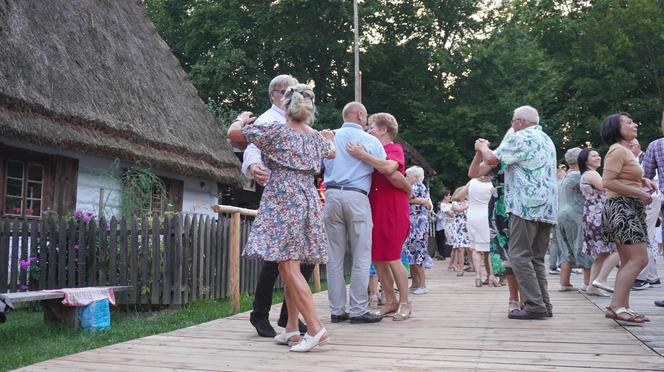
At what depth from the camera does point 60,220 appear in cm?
773

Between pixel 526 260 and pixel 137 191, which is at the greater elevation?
pixel 137 191

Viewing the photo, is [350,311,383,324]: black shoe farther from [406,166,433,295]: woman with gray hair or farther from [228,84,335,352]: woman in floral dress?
[406,166,433,295]: woman with gray hair

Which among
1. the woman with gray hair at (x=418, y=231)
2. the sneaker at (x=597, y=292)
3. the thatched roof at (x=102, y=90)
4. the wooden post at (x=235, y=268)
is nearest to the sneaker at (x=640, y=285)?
the sneaker at (x=597, y=292)

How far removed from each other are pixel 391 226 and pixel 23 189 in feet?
19.9

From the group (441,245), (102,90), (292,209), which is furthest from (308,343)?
(441,245)

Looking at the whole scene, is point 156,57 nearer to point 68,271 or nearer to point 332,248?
point 68,271

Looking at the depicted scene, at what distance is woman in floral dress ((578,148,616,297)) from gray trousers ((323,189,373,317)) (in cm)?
304

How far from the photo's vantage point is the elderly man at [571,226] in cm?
793

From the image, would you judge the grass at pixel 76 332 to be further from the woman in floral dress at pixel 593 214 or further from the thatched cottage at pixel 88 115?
the woman in floral dress at pixel 593 214

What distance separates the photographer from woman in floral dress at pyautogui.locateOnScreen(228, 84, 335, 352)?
4.35 meters

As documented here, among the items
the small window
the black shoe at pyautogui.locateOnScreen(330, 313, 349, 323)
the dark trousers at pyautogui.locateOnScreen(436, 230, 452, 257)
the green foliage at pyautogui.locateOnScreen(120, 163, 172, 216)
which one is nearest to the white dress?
the black shoe at pyautogui.locateOnScreen(330, 313, 349, 323)

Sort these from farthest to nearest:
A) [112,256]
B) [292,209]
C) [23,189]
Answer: [23,189], [112,256], [292,209]

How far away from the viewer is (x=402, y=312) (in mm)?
5781

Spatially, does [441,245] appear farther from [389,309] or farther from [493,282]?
[389,309]
